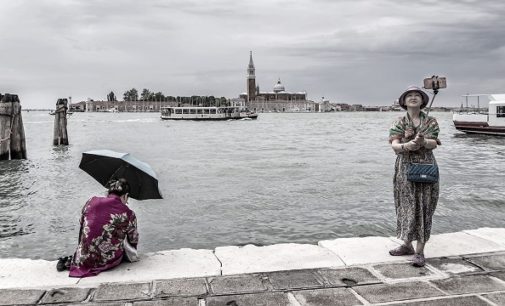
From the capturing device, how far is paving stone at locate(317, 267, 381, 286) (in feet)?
13.4

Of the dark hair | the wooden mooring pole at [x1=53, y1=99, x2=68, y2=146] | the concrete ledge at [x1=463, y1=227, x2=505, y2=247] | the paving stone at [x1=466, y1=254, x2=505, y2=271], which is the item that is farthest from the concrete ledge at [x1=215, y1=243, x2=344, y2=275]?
the wooden mooring pole at [x1=53, y1=99, x2=68, y2=146]

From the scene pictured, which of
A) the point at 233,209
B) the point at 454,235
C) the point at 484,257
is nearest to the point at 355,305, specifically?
the point at 484,257

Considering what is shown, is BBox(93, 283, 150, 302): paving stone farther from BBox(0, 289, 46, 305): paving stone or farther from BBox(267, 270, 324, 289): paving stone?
BBox(267, 270, 324, 289): paving stone

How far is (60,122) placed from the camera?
104 ft

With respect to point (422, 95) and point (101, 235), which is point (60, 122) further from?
point (422, 95)

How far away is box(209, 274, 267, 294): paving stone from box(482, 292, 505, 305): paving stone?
1.71 m

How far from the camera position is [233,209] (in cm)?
1138

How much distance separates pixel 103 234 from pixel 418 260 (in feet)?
9.57

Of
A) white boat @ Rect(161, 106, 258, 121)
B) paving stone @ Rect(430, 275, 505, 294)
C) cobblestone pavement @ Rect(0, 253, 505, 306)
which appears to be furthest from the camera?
white boat @ Rect(161, 106, 258, 121)

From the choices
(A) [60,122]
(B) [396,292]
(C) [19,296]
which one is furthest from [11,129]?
(B) [396,292]

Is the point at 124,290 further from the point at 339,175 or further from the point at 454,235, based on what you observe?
the point at 339,175

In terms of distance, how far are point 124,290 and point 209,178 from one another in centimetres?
1377

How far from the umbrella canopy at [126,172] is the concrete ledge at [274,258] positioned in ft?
3.18

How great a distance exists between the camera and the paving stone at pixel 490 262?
14.4 ft
